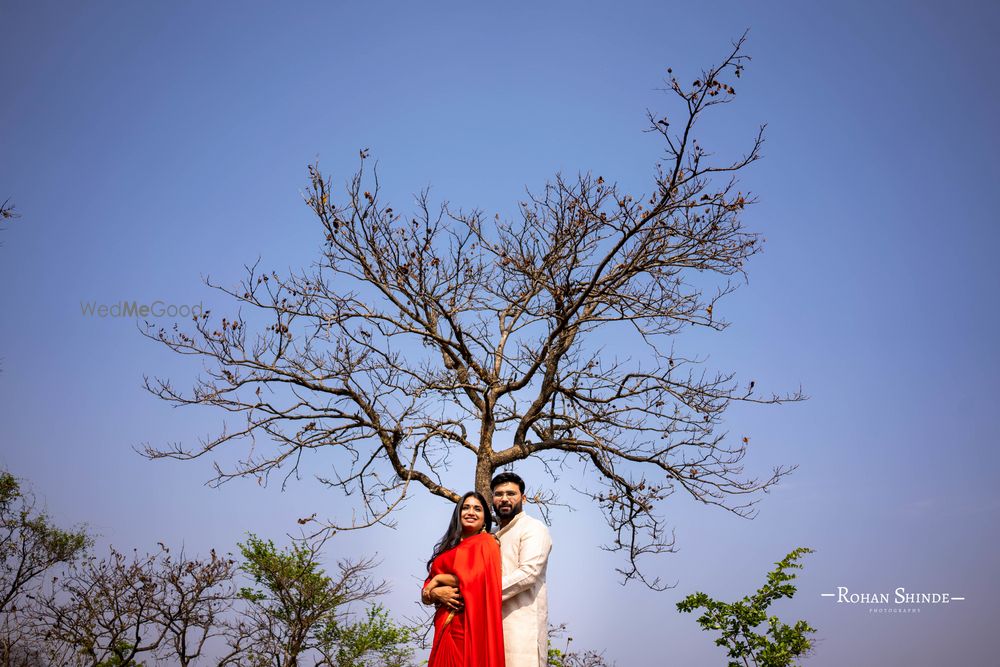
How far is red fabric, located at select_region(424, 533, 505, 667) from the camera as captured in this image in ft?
12.6

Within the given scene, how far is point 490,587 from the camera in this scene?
12.9ft

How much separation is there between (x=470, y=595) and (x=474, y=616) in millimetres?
107

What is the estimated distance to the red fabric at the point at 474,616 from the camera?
385 cm

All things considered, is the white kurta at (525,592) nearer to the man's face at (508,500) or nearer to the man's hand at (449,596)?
the man's face at (508,500)

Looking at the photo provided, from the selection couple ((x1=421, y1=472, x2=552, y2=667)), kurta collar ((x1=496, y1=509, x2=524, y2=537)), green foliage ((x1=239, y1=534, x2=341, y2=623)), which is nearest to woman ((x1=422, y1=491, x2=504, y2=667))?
couple ((x1=421, y1=472, x2=552, y2=667))

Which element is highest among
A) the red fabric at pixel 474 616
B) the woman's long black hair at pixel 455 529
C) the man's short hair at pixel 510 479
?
the man's short hair at pixel 510 479

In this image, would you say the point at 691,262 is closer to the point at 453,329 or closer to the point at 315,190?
the point at 453,329

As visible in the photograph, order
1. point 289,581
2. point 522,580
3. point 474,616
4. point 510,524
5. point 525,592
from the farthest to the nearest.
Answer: point 289,581 < point 510,524 < point 525,592 < point 522,580 < point 474,616

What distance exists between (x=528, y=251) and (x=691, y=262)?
180 cm

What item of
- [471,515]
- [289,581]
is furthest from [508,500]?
[289,581]

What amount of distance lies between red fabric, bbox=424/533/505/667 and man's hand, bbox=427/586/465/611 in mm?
35

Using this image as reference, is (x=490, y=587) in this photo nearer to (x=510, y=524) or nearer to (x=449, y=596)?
(x=449, y=596)

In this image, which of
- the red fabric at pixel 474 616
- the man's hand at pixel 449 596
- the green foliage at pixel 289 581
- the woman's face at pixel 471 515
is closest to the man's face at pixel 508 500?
the woman's face at pixel 471 515

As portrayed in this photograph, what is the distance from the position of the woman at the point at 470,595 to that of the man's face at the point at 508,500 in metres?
0.18
